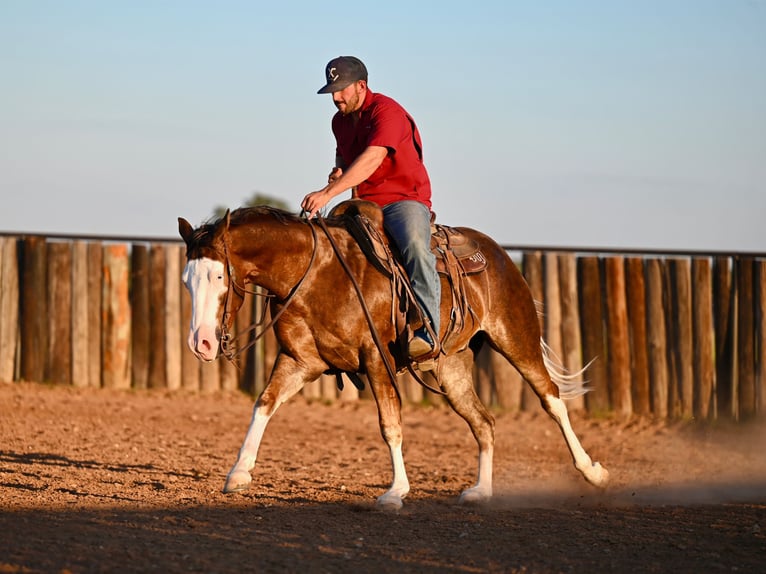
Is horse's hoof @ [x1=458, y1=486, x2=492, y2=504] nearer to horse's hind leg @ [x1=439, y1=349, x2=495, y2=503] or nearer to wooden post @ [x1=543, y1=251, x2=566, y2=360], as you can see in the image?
horse's hind leg @ [x1=439, y1=349, x2=495, y2=503]

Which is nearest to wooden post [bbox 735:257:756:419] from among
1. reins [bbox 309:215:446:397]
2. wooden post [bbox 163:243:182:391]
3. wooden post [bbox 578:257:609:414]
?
wooden post [bbox 578:257:609:414]

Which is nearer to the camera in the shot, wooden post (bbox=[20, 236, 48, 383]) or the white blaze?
the white blaze

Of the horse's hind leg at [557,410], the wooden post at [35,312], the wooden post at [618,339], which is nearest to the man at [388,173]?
the horse's hind leg at [557,410]

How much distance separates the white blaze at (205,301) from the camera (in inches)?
247

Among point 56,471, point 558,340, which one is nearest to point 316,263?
point 56,471

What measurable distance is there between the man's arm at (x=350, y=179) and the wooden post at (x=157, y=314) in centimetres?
746

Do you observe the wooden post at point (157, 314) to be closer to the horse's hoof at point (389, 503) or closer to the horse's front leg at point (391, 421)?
the horse's front leg at point (391, 421)

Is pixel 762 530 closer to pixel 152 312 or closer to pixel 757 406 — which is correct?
pixel 757 406

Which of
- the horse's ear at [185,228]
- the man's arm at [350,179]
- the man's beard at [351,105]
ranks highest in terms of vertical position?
the man's beard at [351,105]

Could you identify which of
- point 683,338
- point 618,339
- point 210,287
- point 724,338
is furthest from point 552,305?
point 210,287

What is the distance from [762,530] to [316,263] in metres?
3.28

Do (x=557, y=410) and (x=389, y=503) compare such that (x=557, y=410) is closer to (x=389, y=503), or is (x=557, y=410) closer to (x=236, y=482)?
(x=389, y=503)

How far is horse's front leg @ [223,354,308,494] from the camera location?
6.89 m

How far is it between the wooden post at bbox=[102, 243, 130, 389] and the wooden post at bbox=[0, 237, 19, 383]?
4.09 feet
